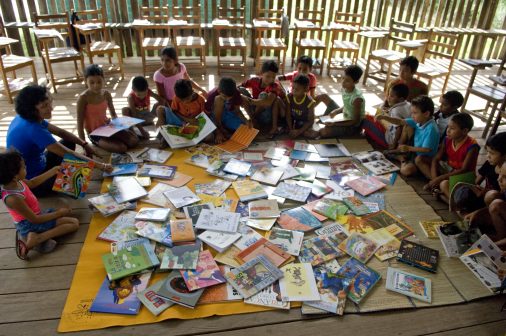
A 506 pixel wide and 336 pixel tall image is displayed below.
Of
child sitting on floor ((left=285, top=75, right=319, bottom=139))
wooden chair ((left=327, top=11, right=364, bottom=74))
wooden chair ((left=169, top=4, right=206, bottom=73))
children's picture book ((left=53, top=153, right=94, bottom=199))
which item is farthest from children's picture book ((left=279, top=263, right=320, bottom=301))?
wooden chair ((left=327, top=11, right=364, bottom=74))

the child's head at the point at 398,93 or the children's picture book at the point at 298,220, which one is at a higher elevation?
the child's head at the point at 398,93

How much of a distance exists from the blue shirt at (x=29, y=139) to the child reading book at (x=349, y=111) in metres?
2.47

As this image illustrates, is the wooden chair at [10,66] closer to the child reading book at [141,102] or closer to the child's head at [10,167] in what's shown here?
the child reading book at [141,102]

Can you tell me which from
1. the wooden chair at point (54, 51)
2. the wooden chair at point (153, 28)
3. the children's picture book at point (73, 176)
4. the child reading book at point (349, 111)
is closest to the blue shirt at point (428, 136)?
the child reading book at point (349, 111)

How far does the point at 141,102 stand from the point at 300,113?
165 cm

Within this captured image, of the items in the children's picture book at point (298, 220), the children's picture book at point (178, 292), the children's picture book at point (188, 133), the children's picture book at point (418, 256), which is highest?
the children's picture book at point (188, 133)

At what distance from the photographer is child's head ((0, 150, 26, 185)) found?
1.92 meters

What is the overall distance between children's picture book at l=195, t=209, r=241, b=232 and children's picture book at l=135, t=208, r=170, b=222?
246 mm

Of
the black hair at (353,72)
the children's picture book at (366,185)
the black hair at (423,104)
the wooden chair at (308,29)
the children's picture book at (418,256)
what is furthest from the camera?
the wooden chair at (308,29)

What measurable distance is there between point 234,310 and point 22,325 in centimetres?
105

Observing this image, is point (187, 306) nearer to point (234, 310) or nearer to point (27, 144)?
point (234, 310)

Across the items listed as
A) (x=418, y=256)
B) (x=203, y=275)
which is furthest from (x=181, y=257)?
(x=418, y=256)

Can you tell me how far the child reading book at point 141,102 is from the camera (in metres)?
3.46

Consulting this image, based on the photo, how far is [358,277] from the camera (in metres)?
2.06
